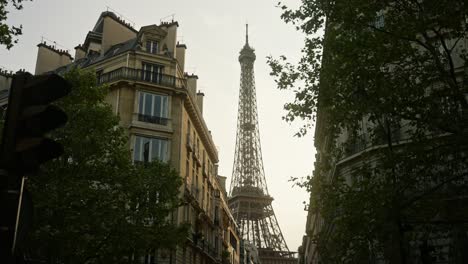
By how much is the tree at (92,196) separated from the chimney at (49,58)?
21.1 metres

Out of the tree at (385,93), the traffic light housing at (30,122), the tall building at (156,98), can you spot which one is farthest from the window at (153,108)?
the traffic light housing at (30,122)

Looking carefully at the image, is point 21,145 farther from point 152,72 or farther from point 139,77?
point 152,72

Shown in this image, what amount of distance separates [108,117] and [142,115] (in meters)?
11.8

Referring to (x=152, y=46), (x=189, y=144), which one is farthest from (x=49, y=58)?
(x=189, y=144)

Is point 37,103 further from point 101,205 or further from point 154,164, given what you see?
point 154,164

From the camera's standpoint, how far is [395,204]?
13352 mm

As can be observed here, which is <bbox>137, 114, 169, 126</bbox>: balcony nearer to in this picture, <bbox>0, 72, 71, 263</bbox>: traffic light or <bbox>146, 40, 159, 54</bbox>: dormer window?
<bbox>146, 40, 159, 54</bbox>: dormer window

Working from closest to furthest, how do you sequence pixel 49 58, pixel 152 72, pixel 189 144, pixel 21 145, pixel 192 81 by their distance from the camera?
1. pixel 21 145
2. pixel 152 72
3. pixel 189 144
4. pixel 49 58
5. pixel 192 81

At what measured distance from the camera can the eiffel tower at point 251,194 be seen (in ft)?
367

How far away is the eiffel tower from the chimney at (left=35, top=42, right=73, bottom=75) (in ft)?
232

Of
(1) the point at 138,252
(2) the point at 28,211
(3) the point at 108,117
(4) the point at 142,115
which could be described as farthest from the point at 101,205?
(2) the point at 28,211

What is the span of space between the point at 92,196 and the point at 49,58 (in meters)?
25.4

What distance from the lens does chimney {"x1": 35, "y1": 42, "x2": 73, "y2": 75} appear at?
39938mm

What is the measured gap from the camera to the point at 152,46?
1401 inches
